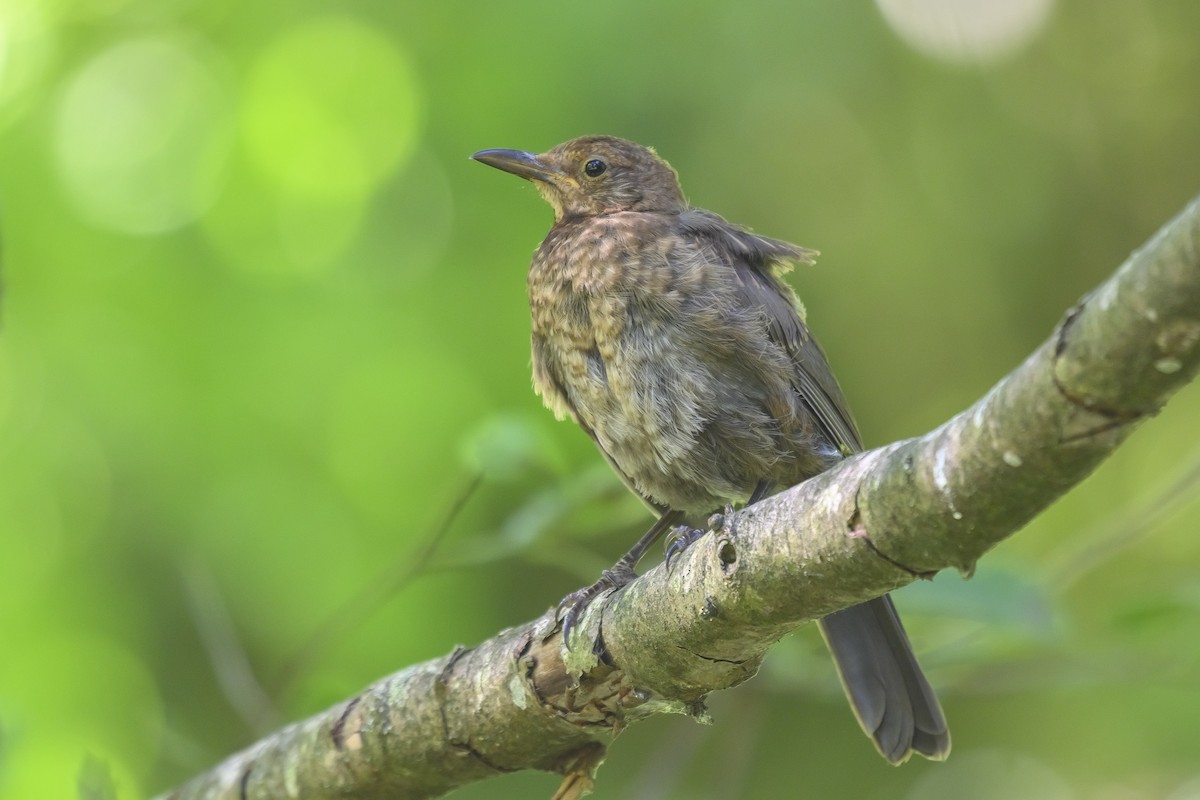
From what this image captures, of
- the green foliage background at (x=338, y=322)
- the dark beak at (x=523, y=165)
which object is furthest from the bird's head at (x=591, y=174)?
the green foliage background at (x=338, y=322)

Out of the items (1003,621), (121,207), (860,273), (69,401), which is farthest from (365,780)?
(860,273)

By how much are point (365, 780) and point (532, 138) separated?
3.21 m

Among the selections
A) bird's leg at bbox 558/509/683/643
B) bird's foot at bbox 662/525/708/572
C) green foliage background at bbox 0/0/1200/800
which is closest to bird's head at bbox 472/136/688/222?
green foliage background at bbox 0/0/1200/800

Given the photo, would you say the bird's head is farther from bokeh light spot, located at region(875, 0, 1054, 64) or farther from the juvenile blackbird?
bokeh light spot, located at region(875, 0, 1054, 64)

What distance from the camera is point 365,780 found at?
3.13 metres

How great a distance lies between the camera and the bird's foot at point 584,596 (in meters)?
2.91

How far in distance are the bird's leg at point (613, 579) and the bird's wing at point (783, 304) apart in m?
0.64

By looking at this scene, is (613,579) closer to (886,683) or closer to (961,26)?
(886,683)

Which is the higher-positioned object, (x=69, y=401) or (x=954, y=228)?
(x=69, y=401)

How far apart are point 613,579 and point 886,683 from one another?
87 centimetres

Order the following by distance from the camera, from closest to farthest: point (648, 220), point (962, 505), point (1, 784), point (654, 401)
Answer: point (962, 505), point (1, 784), point (654, 401), point (648, 220)

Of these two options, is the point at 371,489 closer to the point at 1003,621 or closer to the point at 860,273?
the point at 860,273

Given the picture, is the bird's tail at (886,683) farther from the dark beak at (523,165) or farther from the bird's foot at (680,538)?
the dark beak at (523,165)

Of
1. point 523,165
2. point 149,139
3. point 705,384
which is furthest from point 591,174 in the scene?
point 149,139
